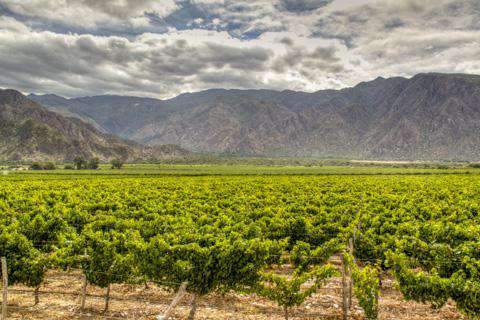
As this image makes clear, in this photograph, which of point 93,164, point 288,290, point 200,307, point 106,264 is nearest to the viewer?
point 288,290

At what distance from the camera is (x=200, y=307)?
50.5ft

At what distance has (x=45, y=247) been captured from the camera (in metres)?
18.2

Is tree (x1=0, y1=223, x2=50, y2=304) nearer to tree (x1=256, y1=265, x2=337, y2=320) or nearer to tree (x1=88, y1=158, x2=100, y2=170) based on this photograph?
tree (x1=256, y1=265, x2=337, y2=320)

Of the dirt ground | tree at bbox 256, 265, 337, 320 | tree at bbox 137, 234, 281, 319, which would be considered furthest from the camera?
the dirt ground

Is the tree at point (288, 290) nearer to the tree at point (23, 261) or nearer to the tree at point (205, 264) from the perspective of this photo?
the tree at point (205, 264)

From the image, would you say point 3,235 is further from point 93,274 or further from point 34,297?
point 93,274

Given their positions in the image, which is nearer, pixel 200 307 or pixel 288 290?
pixel 288 290

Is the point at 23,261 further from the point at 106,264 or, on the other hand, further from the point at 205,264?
the point at 205,264

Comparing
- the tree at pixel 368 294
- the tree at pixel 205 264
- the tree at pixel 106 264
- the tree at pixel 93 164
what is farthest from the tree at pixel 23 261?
the tree at pixel 93 164

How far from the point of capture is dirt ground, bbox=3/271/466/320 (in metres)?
14.4

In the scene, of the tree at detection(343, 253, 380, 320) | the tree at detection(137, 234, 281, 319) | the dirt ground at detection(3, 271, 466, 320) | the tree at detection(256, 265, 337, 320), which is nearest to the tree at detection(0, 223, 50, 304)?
the dirt ground at detection(3, 271, 466, 320)

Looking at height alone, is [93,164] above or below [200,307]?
below

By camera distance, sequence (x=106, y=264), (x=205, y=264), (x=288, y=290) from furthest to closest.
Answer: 1. (x=106, y=264)
2. (x=205, y=264)
3. (x=288, y=290)

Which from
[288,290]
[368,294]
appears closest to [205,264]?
[288,290]
